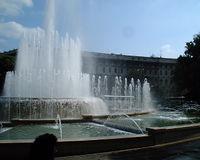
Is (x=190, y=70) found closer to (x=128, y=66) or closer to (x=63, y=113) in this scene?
(x=63, y=113)

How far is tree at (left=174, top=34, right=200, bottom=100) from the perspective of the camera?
42281 millimetres

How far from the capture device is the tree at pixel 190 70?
139 feet

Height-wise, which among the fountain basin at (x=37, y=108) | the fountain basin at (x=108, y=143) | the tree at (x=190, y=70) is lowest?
the fountain basin at (x=108, y=143)

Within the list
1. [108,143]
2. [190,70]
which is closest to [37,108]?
[108,143]

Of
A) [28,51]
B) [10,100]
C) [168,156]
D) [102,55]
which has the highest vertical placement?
[102,55]

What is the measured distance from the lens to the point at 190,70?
141ft

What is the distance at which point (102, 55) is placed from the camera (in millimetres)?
76688

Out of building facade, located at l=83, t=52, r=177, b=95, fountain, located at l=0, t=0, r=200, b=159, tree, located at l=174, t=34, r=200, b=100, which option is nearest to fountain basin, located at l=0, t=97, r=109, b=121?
fountain, located at l=0, t=0, r=200, b=159

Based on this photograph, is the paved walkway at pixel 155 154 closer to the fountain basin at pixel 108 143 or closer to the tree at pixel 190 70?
the fountain basin at pixel 108 143

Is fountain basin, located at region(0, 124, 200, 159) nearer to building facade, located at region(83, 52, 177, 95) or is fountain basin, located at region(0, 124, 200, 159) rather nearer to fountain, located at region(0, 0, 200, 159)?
fountain, located at region(0, 0, 200, 159)

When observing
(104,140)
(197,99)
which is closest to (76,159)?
(104,140)

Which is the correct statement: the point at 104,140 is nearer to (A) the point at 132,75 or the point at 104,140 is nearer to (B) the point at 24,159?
(B) the point at 24,159

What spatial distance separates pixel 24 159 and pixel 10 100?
381 inches

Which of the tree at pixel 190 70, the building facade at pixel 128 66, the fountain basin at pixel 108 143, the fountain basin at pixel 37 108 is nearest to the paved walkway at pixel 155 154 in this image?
the fountain basin at pixel 108 143
